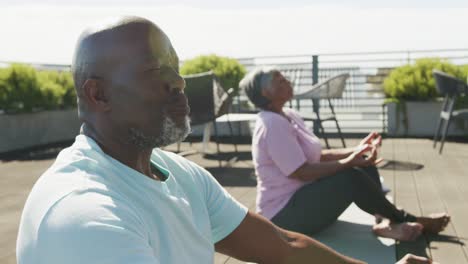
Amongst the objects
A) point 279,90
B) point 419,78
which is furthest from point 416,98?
point 279,90

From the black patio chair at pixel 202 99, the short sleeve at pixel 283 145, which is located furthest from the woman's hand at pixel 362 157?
the black patio chair at pixel 202 99

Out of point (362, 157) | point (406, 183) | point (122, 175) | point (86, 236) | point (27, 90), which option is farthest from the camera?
point (27, 90)

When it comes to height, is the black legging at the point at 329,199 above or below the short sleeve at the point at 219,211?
below

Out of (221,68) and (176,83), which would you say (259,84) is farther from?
(221,68)

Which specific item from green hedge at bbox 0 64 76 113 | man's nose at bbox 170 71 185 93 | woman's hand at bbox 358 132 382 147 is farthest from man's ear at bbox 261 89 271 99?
green hedge at bbox 0 64 76 113

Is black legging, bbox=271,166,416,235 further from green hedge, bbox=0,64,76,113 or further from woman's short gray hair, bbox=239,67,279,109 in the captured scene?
green hedge, bbox=0,64,76,113

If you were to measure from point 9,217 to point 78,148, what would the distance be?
10.3 feet

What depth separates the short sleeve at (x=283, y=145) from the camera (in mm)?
2867

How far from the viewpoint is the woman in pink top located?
2887 millimetres

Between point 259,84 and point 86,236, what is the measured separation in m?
2.29

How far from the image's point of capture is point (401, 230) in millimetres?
3057

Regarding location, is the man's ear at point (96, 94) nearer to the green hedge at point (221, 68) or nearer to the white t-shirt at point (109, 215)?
the white t-shirt at point (109, 215)

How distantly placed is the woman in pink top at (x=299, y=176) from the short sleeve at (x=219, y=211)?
155cm

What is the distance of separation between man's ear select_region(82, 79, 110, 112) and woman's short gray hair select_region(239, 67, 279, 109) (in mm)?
1985
